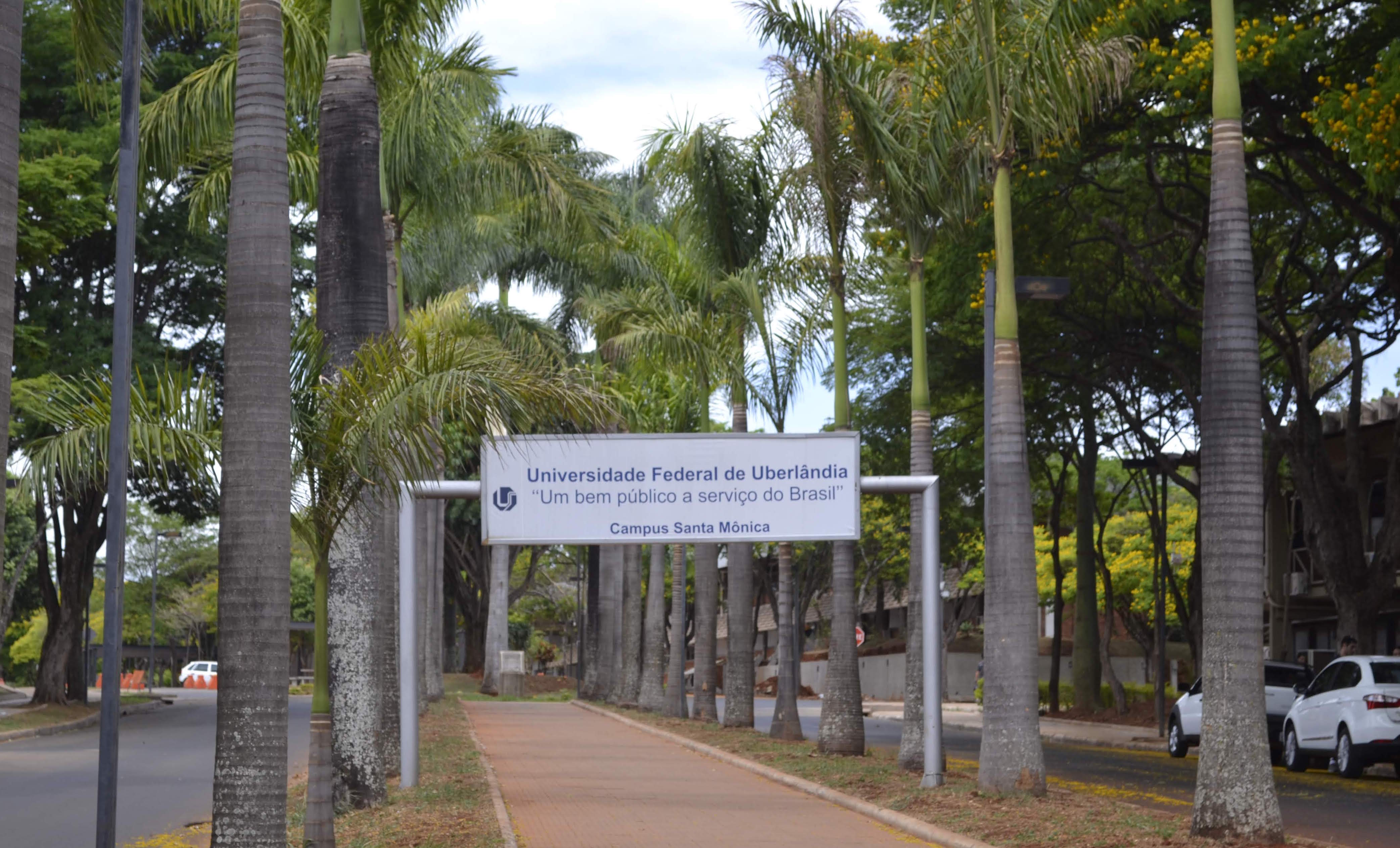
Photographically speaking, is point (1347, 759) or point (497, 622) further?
point (497, 622)

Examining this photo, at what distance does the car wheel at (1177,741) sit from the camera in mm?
25797

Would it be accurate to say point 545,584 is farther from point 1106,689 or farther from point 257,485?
point 257,485

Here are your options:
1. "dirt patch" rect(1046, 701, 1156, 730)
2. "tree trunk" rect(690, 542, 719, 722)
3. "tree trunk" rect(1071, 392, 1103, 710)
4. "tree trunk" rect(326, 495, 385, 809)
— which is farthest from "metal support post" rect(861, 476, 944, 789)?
"dirt patch" rect(1046, 701, 1156, 730)

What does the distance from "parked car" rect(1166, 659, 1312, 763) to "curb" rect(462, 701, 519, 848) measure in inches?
445

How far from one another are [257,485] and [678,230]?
17820 millimetres

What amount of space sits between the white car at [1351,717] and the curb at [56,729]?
19.6m

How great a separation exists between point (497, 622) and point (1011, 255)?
34945 mm

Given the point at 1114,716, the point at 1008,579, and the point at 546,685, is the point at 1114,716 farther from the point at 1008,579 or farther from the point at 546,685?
the point at 1008,579

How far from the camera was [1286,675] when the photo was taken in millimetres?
25891

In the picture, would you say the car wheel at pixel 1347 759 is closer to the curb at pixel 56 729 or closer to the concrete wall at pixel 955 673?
the curb at pixel 56 729

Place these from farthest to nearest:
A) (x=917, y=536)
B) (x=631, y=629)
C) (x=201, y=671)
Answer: (x=201, y=671) < (x=631, y=629) < (x=917, y=536)

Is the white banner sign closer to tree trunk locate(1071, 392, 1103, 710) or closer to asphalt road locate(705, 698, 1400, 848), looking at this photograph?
asphalt road locate(705, 698, 1400, 848)

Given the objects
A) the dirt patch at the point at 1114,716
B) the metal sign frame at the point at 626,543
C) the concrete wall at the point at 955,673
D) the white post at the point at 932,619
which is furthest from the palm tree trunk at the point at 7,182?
the concrete wall at the point at 955,673

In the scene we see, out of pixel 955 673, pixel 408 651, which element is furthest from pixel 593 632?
pixel 408 651
